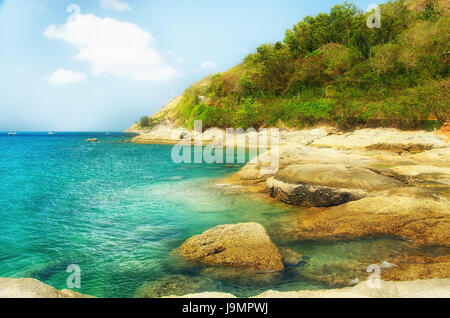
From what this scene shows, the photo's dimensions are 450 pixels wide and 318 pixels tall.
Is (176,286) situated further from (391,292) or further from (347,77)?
(347,77)

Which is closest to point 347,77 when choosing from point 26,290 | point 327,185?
point 327,185

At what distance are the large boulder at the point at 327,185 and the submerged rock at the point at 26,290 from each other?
30.5 feet

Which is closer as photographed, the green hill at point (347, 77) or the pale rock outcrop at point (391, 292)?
the pale rock outcrop at point (391, 292)

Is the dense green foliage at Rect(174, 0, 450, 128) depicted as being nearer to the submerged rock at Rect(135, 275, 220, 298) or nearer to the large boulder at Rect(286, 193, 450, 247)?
the large boulder at Rect(286, 193, 450, 247)

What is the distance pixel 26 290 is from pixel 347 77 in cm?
5219

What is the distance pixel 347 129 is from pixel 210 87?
49.7 metres

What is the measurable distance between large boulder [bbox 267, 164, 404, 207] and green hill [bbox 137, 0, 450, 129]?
77.2ft

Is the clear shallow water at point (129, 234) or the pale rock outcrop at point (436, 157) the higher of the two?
the pale rock outcrop at point (436, 157)

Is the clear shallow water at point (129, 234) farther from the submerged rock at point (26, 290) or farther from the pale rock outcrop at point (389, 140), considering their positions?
the pale rock outcrop at point (389, 140)

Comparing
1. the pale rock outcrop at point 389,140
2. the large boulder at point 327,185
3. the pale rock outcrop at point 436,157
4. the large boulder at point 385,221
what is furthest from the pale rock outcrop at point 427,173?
the pale rock outcrop at point 389,140

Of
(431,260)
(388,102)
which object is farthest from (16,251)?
(388,102)

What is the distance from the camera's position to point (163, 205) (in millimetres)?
13266

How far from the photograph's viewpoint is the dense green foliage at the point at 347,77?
110 ft

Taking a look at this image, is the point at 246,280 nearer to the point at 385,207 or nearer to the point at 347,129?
the point at 385,207
